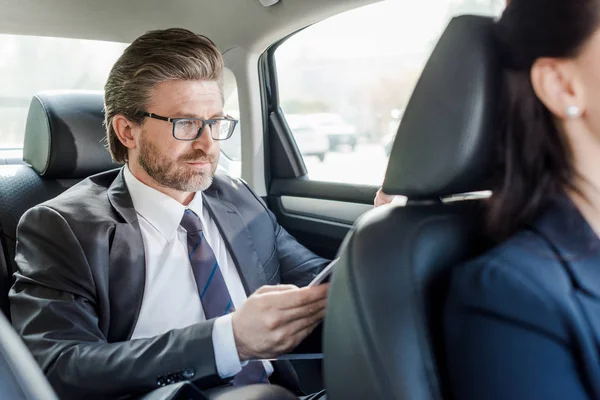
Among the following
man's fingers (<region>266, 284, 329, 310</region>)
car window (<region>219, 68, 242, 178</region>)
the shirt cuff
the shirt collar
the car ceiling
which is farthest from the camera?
car window (<region>219, 68, 242, 178</region>)

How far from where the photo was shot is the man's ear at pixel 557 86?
2.94 ft

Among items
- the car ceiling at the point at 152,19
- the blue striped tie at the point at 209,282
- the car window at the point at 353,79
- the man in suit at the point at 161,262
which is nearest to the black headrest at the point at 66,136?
the man in suit at the point at 161,262

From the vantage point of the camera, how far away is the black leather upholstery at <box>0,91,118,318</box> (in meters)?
1.94

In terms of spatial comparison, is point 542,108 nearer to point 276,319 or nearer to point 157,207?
point 276,319

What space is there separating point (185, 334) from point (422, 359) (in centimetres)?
60

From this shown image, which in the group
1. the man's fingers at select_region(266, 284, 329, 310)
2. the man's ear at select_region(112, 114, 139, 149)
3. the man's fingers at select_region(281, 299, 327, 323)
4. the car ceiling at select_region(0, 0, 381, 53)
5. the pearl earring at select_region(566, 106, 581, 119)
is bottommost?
the man's fingers at select_region(281, 299, 327, 323)

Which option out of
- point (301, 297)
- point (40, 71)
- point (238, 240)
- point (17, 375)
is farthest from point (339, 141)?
point (17, 375)

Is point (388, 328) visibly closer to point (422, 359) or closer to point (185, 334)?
point (422, 359)

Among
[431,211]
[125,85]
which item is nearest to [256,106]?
[125,85]

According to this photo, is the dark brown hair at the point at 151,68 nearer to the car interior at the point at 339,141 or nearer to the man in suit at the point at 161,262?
the man in suit at the point at 161,262

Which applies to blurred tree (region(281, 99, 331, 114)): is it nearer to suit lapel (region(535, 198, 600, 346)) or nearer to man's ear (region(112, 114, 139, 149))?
man's ear (region(112, 114, 139, 149))

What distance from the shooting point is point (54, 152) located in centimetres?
197

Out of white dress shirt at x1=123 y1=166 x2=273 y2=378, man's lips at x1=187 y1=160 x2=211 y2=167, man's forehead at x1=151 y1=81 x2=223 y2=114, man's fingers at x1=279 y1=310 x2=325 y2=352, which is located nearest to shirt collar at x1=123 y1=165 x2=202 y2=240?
white dress shirt at x1=123 y1=166 x2=273 y2=378

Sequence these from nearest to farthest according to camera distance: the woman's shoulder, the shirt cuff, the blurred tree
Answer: the woman's shoulder, the shirt cuff, the blurred tree
